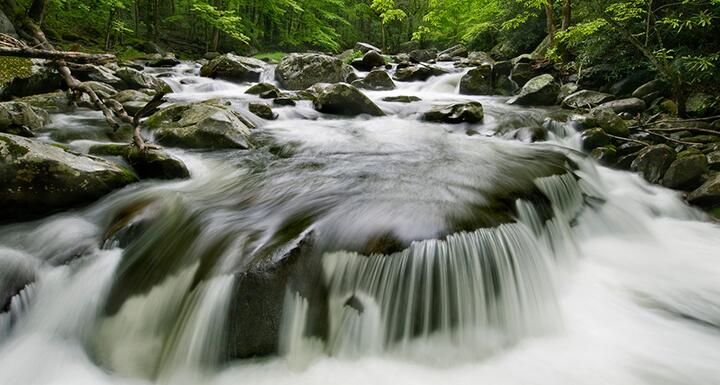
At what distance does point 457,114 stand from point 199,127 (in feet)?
16.7

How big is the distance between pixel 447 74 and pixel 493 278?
38.7 ft

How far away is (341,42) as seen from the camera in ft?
105

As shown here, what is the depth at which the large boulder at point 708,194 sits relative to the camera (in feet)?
16.3

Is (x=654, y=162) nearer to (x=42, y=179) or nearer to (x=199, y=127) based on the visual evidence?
(x=199, y=127)

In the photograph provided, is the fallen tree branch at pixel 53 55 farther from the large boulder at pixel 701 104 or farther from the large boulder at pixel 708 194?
the large boulder at pixel 701 104

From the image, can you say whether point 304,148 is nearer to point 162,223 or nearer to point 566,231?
point 162,223

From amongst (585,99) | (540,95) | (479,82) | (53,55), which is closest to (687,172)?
(585,99)

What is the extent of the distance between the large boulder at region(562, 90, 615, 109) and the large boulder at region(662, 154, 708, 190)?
3.79 metres

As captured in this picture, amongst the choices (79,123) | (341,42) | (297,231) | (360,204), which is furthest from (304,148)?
(341,42)

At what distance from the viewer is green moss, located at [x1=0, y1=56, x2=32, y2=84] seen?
666cm

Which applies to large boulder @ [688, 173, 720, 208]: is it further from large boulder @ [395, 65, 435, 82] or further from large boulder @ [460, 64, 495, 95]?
large boulder @ [395, 65, 435, 82]

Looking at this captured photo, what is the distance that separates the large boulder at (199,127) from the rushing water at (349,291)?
1.43 m

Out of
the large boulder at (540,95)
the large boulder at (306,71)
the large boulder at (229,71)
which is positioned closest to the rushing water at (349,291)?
the large boulder at (540,95)

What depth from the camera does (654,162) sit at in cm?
584
